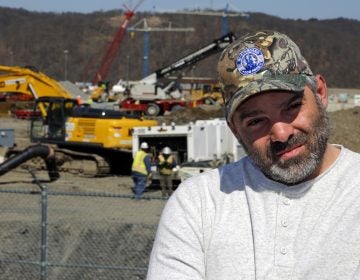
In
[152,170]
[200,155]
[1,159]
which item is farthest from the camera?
[1,159]

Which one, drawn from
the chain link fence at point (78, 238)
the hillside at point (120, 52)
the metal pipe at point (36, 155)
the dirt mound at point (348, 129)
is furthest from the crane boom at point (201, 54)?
the hillside at point (120, 52)

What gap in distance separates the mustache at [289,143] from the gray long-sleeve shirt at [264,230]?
0.09m

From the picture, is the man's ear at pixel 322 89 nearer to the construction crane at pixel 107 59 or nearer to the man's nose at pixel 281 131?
the man's nose at pixel 281 131

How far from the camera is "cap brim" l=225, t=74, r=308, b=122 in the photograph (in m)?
2.11

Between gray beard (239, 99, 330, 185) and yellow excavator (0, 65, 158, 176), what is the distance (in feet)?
70.8

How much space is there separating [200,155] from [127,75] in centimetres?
14006

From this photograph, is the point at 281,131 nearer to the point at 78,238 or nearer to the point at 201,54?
the point at 78,238

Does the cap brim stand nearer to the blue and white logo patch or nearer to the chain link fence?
the blue and white logo patch

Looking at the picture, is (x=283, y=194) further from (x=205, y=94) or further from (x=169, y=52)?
(x=169, y=52)

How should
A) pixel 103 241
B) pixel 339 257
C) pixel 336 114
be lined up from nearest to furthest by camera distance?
pixel 339 257 → pixel 103 241 → pixel 336 114

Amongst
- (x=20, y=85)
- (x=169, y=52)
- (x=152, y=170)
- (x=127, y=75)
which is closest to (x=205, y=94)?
(x=20, y=85)

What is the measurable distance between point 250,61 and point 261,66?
30mm

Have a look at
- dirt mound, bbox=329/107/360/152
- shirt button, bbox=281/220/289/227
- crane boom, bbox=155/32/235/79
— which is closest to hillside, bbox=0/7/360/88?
crane boom, bbox=155/32/235/79

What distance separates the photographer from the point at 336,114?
32.8 meters
